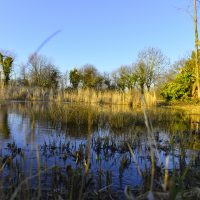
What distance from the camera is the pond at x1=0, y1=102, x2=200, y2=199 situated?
2287mm

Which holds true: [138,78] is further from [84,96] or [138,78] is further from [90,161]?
[90,161]

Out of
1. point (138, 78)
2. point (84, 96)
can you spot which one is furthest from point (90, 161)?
point (138, 78)

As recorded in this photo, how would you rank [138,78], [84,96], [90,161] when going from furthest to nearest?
[138,78] < [84,96] < [90,161]

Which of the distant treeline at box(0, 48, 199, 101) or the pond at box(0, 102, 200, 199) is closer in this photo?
the pond at box(0, 102, 200, 199)

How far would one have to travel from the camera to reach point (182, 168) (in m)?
3.90

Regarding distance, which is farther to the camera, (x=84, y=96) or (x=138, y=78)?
(x=138, y=78)

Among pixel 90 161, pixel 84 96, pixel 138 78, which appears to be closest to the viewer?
pixel 90 161

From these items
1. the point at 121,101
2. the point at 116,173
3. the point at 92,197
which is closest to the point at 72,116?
the point at 116,173

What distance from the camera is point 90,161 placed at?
15.7ft

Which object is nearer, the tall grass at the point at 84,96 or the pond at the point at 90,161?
the pond at the point at 90,161

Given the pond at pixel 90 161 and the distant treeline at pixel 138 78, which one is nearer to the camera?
the pond at pixel 90 161

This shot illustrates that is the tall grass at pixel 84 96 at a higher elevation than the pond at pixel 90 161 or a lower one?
higher

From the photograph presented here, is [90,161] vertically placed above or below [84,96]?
below

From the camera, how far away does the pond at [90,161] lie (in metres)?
2.29
